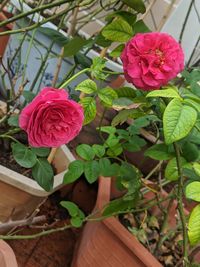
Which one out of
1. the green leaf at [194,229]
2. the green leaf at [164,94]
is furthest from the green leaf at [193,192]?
the green leaf at [164,94]

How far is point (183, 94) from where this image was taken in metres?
0.66

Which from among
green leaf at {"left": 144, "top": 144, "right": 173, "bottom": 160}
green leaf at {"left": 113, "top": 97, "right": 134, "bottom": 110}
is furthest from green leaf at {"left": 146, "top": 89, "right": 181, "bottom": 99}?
green leaf at {"left": 144, "top": 144, "right": 173, "bottom": 160}

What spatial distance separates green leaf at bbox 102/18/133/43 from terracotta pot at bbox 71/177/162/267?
0.46 metres

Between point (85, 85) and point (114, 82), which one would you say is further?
point (114, 82)

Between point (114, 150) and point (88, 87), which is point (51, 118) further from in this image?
point (114, 150)

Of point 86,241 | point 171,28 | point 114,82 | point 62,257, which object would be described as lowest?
point 62,257

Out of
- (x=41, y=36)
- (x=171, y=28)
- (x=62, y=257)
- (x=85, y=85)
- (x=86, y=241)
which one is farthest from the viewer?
(x=171, y=28)

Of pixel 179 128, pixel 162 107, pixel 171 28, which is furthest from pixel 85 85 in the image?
pixel 171 28

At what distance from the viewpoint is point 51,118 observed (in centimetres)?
66

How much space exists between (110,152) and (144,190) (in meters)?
0.21

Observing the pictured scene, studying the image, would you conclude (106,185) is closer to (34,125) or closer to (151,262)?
(151,262)

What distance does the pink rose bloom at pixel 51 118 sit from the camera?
0.64 metres

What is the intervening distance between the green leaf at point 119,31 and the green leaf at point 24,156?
29cm

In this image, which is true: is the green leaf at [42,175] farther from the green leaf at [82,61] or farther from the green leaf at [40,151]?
the green leaf at [82,61]
